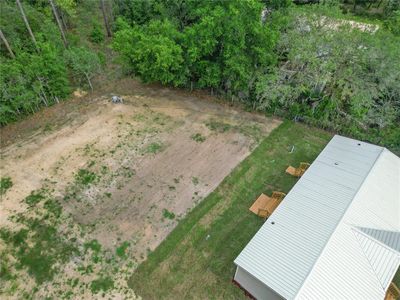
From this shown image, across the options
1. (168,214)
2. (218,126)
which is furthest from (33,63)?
(168,214)

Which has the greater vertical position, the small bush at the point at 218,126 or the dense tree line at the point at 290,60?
the dense tree line at the point at 290,60

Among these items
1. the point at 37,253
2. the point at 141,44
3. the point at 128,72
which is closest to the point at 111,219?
the point at 37,253

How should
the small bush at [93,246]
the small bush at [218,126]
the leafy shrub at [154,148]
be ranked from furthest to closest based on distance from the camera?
the small bush at [218,126] → the leafy shrub at [154,148] → the small bush at [93,246]

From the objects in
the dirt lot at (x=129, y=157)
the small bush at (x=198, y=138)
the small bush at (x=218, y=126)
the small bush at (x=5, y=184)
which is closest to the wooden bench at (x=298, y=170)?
the dirt lot at (x=129, y=157)

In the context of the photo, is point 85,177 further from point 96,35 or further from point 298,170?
point 96,35

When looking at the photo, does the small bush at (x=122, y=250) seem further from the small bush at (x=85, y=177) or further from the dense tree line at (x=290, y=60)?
the dense tree line at (x=290, y=60)

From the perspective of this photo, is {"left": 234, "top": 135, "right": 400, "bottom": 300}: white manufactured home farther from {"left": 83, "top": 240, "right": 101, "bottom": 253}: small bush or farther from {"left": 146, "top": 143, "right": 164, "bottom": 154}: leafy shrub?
{"left": 146, "top": 143, "right": 164, "bottom": 154}: leafy shrub
